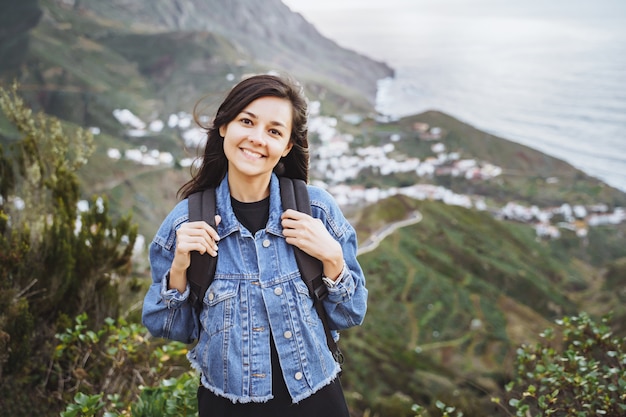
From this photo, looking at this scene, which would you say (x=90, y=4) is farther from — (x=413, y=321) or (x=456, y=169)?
(x=413, y=321)

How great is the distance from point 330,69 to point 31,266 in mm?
93153

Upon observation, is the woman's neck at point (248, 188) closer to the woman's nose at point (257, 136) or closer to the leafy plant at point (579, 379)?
the woman's nose at point (257, 136)

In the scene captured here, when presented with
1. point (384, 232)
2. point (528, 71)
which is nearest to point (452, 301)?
point (384, 232)

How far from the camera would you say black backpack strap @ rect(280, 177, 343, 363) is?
1.32 m

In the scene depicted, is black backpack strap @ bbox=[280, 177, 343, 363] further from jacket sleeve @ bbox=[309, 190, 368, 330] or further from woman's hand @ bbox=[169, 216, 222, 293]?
woman's hand @ bbox=[169, 216, 222, 293]

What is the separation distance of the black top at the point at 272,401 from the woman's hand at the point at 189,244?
138 mm

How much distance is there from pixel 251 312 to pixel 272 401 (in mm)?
233

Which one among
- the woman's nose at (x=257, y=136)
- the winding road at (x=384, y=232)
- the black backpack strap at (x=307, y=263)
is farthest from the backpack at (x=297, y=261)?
the winding road at (x=384, y=232)

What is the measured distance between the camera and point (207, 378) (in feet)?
4.41

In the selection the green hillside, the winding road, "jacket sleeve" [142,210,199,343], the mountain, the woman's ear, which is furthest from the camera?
the winding road

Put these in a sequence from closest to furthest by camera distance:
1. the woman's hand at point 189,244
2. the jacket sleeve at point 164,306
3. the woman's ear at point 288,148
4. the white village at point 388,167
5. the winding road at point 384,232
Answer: the woman's hand at point 189,244
the jacket sleeve at point 164,306
the woman's ear at point 288,148
the winding road at point 384,232
the white village at point 388,167

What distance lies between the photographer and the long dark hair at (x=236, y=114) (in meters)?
1.34

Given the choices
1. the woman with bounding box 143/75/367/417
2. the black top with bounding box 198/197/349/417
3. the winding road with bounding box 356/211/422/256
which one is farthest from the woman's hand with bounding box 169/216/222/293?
the winding road with bounding box 356/211/422/256

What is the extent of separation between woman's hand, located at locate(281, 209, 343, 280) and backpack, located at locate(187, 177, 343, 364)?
33mm
